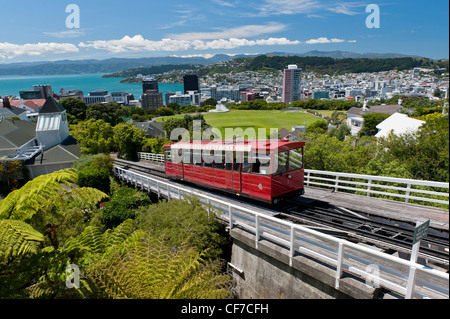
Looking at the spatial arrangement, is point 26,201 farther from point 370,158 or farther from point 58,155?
point 58,155

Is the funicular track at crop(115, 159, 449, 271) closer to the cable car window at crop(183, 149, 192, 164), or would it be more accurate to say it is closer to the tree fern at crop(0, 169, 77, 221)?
the cable car window at crop(183, 149, 192, 164)

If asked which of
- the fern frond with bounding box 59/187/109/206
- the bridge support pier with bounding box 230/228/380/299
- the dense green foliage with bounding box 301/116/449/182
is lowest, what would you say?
the bridge support pier with bounding box 230/228/380/299

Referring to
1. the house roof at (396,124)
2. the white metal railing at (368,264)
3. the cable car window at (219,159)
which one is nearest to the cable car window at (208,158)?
the cable car window at (219,159)

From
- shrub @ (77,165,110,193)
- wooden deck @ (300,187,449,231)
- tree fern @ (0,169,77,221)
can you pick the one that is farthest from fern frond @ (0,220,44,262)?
shrub @ (77,165,110,193)

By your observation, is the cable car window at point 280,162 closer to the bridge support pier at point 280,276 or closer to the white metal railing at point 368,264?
the white metal railing at point 368,264

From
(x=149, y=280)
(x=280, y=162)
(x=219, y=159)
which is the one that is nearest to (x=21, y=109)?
(x=219, y=159)

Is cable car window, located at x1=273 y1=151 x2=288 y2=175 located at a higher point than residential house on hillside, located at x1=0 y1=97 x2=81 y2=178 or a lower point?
higher
